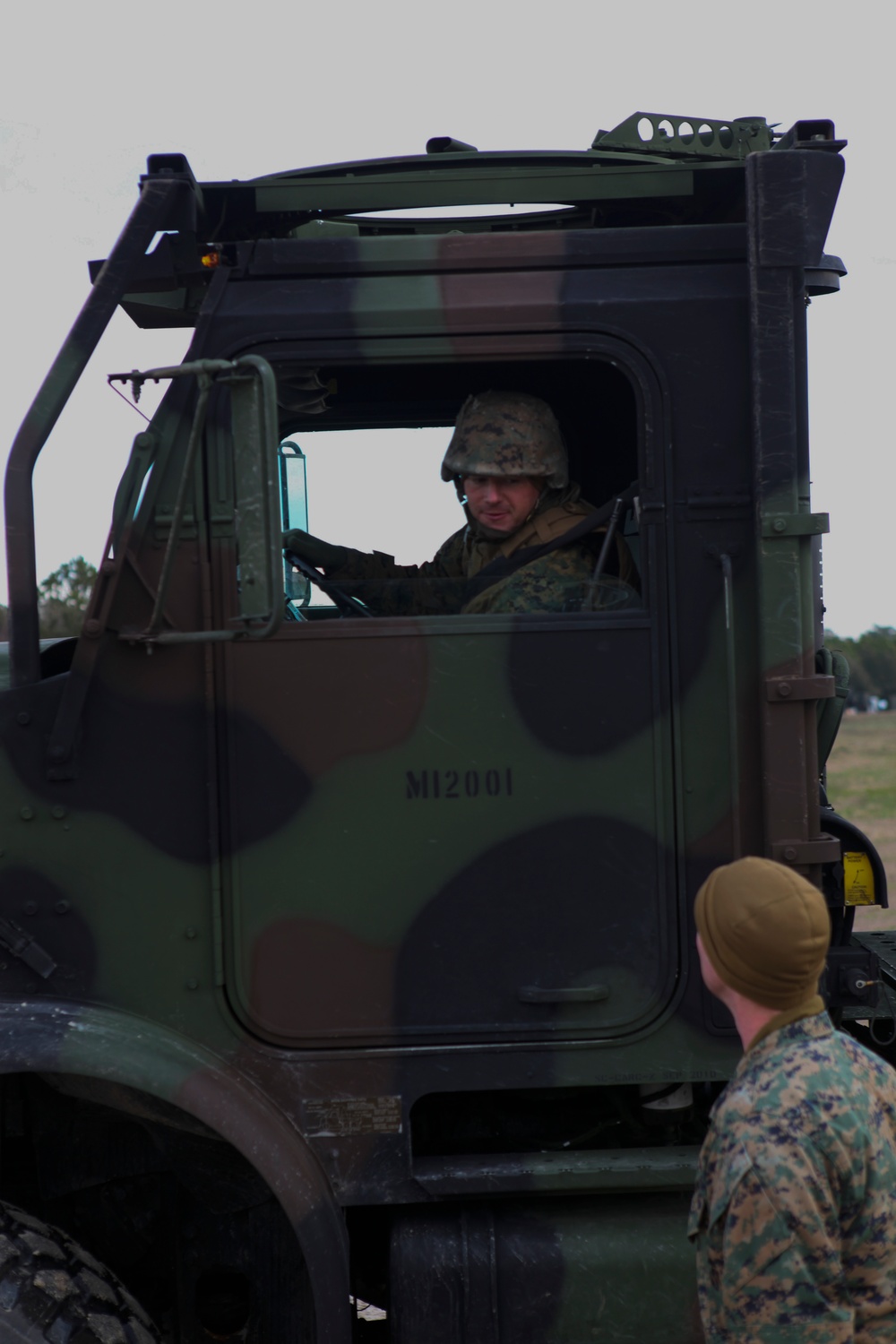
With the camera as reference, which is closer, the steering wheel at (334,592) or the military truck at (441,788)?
the military truck at (441,788)

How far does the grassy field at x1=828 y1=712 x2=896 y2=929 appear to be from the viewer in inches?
467

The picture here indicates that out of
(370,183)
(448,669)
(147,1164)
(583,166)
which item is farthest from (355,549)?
(147,1164)

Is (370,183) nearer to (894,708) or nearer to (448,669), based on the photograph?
(448,669)

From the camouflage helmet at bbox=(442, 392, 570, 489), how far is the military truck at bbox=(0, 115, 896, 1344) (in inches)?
9.3

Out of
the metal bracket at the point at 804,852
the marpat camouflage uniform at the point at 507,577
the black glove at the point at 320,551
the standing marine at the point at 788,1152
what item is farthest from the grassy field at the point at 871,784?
the standing marine at the point at 788,1152

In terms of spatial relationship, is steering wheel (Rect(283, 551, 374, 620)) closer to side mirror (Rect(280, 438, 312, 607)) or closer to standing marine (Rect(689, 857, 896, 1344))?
side mirror (Rect(280, 438, 312, 607))

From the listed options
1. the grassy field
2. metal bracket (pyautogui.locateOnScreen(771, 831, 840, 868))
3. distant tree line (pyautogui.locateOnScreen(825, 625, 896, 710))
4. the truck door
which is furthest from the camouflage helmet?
distant tree line (pyautogui.locateOnScreen(825, 625, 896, 710))

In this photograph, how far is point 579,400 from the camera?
331 centimetres

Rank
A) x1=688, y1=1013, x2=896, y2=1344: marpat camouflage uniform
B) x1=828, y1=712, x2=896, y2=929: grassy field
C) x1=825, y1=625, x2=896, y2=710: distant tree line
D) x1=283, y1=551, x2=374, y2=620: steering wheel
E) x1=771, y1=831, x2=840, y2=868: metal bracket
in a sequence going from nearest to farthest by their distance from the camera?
1. x1=688, y1=1013, x2=896, y2=1344: marpat camouflage uniform
2. x1=771, y1=831, x2=840, y2=868: metal bracket
3. x1=283, y1=551, x2=374, y2=620: steering wheel
4. x1=828, y1=712, x2=896, y2=929: grassy field
5. x1=825, y1=625, x2=896, y2=710: distant tree line

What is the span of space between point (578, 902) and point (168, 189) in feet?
5.85

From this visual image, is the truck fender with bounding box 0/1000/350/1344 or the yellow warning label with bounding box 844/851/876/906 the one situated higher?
the yellow warning label with bounding box 844/851/876/906

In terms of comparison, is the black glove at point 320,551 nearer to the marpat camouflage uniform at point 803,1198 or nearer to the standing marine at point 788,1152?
the standing marine at point 788,1152

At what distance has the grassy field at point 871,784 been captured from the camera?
1185 cm

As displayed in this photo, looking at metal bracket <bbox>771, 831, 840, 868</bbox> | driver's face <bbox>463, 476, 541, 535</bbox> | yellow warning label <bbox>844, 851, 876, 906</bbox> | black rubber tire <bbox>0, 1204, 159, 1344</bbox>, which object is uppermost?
driver's face <bbox>463, 476, 541, 535</bbox>
